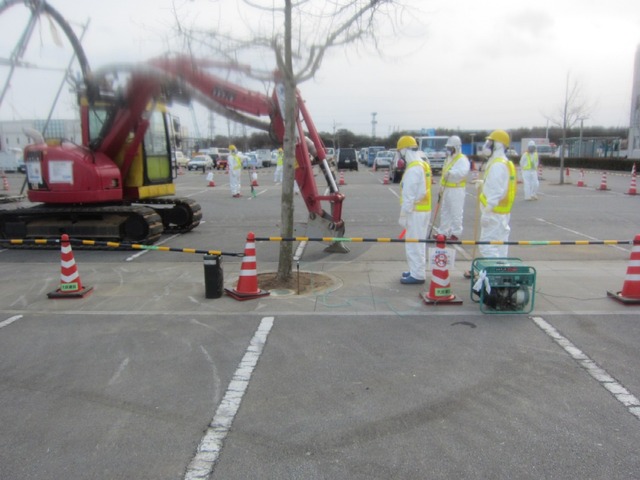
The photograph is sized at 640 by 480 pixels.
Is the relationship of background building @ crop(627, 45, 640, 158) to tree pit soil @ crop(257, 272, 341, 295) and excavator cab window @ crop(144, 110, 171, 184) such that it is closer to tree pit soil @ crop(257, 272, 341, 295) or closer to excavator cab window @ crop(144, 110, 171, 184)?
excavator cab window @ crop(144, 110, 171, 184)

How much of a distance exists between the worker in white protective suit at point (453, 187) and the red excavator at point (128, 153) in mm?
2210

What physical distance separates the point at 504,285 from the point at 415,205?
75.7 inches

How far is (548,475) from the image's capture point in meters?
3.23

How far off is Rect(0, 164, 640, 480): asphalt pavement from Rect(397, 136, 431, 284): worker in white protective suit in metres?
0.31

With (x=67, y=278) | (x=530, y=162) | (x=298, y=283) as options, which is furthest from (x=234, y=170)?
(x=298, y=283)

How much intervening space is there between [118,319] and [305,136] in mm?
5212

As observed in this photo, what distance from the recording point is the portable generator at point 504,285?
6129 mm

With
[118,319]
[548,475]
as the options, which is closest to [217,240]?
[118,319]

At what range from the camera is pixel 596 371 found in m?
4.71

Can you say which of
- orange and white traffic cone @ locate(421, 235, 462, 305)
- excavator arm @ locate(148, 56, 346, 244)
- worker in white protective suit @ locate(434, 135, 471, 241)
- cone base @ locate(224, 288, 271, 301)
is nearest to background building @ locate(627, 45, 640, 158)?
worker in white protective suit @ locate(434, 135, 471, 241)

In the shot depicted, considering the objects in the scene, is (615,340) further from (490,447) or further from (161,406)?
(161,406)

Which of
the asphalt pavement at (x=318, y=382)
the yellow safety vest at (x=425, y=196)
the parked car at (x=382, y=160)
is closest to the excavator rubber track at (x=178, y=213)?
the asphalt pavement at (x=318, y=382)

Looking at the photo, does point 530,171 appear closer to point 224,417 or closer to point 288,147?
point 288,147

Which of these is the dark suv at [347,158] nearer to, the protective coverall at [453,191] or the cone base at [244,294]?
the protective coverall at [453,191]
